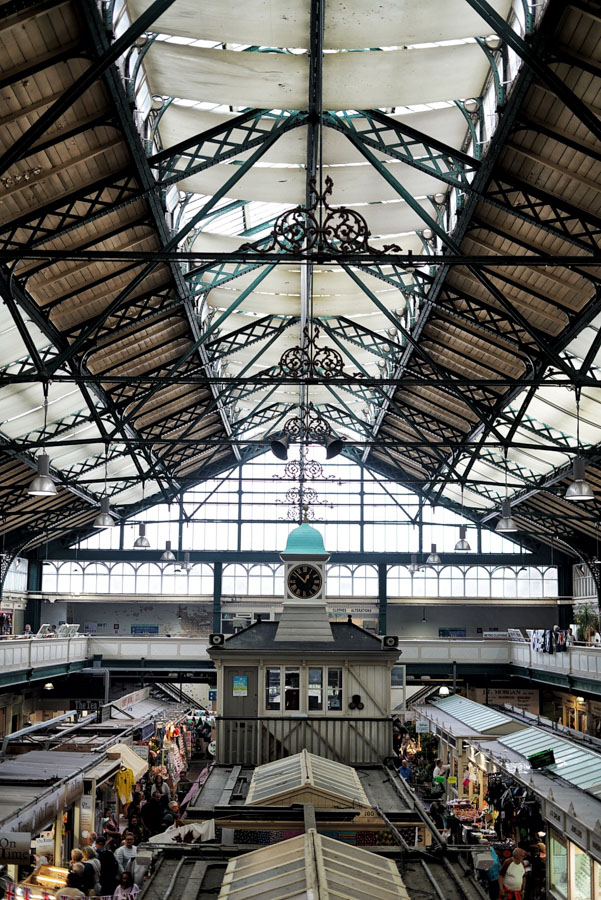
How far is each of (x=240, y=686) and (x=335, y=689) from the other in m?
1.83

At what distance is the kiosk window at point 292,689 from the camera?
59.7 ft

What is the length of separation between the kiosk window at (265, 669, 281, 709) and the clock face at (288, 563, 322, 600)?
6.71ft

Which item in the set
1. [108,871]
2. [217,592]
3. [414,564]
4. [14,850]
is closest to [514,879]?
[108,871]

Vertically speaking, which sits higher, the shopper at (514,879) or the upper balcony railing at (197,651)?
the upper balcony railing at (197,651)

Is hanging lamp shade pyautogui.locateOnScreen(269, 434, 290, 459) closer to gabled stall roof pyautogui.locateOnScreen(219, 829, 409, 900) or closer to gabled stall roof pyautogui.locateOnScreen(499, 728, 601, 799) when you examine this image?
gabled stall roof pyautogui.locateOnScreen(499, 728, 601, 799)

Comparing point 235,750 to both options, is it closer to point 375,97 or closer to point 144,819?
point 144,819

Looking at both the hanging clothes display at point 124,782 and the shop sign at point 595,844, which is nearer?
the shop sign at point 595,844

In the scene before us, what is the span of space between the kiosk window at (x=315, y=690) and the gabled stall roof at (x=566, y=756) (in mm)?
4127

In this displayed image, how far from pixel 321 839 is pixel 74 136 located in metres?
8.85

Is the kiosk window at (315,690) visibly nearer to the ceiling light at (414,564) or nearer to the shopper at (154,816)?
the shopper at (154,816)

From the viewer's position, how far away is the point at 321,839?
666 centimetres

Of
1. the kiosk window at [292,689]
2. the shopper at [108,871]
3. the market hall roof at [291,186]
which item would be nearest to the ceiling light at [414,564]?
the market hall roof at [291,186]

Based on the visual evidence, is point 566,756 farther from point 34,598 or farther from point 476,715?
point 34,598

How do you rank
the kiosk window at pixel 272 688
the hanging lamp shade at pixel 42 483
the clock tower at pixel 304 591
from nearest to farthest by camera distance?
the hanging lamp shade at pixel 42 483 → the kiosk window at pixel 272 688 → the clock tower at pixel 304 591
